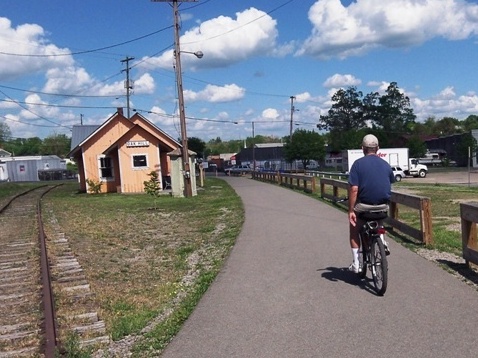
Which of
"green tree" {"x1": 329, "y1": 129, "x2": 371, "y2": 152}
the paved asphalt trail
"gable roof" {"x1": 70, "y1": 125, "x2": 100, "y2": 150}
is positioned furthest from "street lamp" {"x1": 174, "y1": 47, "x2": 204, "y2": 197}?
"green tree" {"x1": 329, "y1": 129, "x2": 371, "y2": 152}

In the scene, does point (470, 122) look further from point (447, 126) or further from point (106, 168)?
point (106, 168)

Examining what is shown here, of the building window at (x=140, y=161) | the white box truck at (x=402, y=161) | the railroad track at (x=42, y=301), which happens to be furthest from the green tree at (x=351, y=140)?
the railroad track at (x=42, y=301)

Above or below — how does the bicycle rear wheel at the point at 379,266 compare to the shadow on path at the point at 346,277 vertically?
above

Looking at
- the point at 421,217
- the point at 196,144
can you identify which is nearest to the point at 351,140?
the point at 196,144

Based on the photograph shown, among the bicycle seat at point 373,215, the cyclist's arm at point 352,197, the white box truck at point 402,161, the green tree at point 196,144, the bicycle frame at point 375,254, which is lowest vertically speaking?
the white box truck at point 402,161

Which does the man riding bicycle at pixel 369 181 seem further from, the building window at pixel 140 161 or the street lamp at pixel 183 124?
the building window at pixel 140 161

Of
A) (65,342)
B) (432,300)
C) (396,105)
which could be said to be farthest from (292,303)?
(396,105)

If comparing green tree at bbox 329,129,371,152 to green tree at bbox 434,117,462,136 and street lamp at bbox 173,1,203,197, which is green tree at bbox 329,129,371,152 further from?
street lamp at bbox 173,1,203,197

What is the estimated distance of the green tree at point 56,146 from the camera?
150750 mm

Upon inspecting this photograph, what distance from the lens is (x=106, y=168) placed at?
38.9m

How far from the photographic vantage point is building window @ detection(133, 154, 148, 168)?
3675 centimetres

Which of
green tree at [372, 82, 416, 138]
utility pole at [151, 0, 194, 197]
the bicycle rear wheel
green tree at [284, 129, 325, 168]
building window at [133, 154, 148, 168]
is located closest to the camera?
the bicycle rear wheel

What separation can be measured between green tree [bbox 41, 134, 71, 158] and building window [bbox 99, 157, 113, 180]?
374 ft

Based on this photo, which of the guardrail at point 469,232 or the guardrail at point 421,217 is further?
the guardrail at point 421,217
